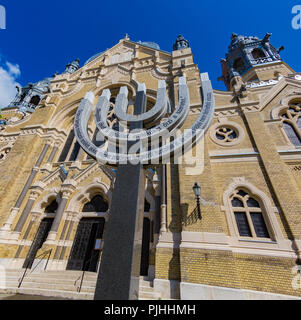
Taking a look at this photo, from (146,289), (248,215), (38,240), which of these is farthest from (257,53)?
(38,240)

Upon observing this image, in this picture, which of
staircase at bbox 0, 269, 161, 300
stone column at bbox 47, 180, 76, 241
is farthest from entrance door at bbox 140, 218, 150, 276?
stone column at bbox 47, 180, 76, 241

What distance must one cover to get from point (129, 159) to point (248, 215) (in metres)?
5.49

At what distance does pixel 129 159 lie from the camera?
9.80ft

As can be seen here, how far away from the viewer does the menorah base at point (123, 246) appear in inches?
81.1

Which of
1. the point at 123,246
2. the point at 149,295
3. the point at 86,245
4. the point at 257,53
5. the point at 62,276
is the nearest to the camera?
the point at 123,246

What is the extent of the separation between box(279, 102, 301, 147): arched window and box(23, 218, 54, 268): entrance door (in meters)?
12.9

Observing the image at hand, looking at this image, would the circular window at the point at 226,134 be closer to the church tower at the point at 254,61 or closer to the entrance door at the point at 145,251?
the church tower at the point at 254,61

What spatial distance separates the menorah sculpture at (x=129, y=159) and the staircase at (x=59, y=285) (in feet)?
10.9

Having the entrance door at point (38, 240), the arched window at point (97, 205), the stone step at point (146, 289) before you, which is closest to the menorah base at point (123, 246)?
the stone step at point (146, 289)

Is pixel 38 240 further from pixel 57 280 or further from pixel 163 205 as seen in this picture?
pixel 163 205

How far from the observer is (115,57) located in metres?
15.1

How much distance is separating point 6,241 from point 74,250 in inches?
127
